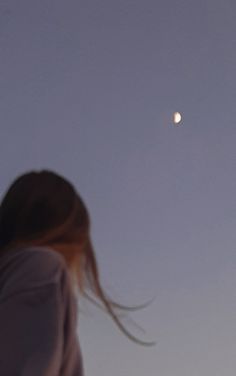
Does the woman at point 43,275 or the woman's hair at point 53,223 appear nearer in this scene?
the woman at point 43,275

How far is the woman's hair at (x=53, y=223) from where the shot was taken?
1063 mm

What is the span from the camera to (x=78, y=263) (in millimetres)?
1096

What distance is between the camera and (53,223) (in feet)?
3.51

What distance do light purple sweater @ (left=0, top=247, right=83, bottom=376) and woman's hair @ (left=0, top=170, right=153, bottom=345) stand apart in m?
0.03

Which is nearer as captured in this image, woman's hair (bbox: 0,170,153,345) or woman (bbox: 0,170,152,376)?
woman (bbox: 0,170,152,376)

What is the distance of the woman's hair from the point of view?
3.49ft

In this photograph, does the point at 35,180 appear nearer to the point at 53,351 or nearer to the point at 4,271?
the point at 4,271

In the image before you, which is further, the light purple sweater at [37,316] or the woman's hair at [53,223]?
the woman's hair at [53,223]

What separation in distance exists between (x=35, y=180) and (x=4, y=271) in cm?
15

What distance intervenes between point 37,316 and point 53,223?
149 millimetres

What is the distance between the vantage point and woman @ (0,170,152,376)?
0.96m

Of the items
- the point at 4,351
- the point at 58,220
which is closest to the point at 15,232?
the point at 58,220

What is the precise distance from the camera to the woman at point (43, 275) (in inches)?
37.7

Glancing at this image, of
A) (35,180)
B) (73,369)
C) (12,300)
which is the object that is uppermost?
(35,180)
